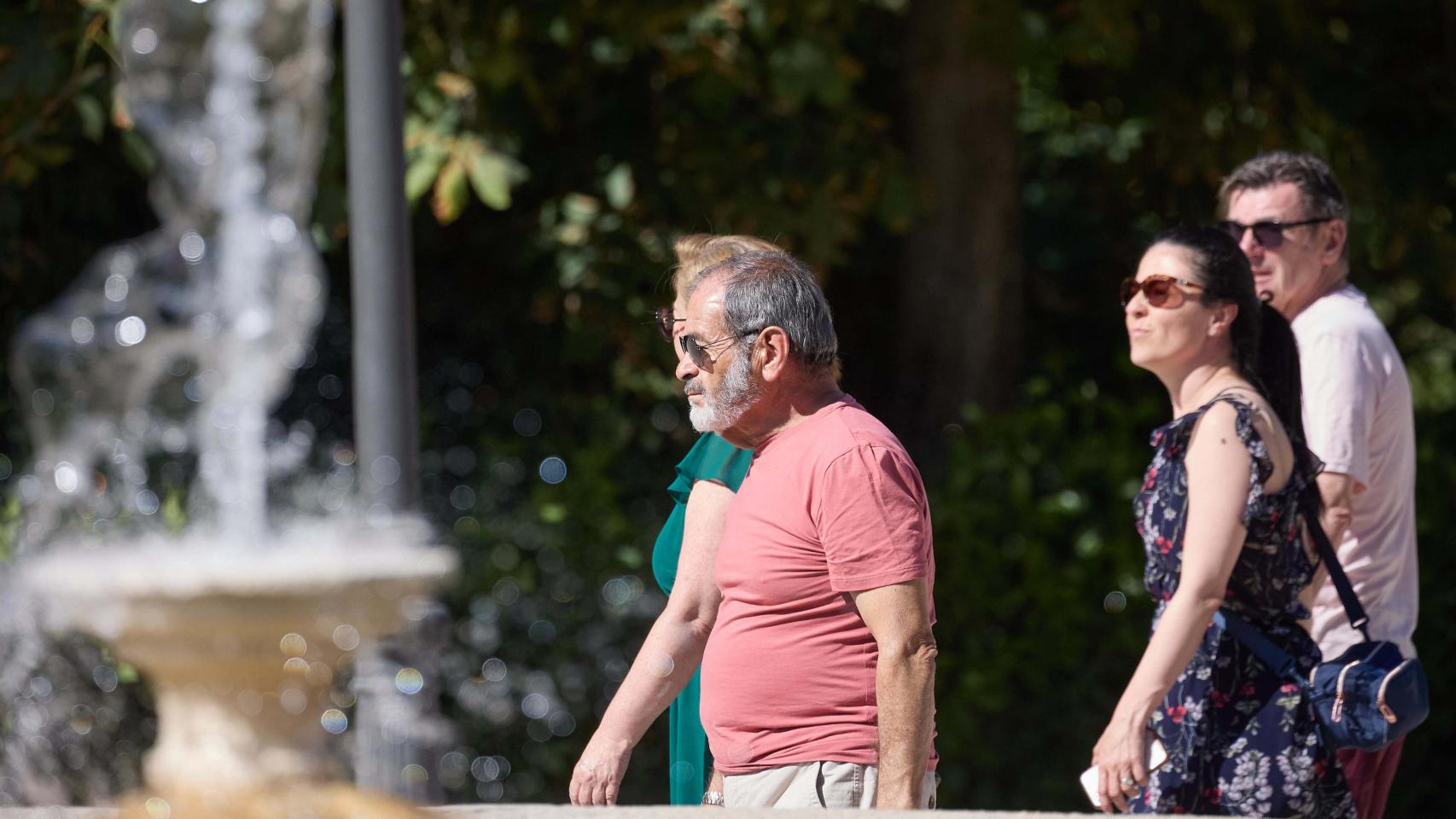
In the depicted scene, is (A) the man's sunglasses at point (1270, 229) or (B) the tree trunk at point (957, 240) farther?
(B) the tree trunk at point (957, 240)

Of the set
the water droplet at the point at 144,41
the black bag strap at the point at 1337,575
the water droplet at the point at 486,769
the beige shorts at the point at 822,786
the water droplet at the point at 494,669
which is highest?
the water droplet at the point at 144,41

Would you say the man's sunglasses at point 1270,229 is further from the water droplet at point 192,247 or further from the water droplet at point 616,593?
the water droplet at point 616,593

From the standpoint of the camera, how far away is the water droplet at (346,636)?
1.68 metres

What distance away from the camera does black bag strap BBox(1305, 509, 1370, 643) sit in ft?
9.93

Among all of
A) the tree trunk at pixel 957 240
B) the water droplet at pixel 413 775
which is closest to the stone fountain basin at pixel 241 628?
the water droplet at pixel 413 775

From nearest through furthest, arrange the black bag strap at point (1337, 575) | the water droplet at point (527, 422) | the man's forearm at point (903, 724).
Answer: the man's forearm at point (903, 724)
the black bag strap at point (1337, 575)
the water droplet at point (527, 422)

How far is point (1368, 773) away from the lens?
3197mm

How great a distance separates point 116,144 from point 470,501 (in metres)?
2.07

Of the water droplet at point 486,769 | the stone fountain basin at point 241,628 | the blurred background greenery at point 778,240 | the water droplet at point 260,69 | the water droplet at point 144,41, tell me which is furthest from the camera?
the water droplet at point 486,769

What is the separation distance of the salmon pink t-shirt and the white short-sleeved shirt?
0.86 m

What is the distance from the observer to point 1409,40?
6.65 meters

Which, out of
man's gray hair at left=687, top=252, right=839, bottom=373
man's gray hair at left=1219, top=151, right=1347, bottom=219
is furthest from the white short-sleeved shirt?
man's gray hair at left=687, top=252, right=839, bottom=373

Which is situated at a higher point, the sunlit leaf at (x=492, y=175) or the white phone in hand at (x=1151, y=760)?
the sunlit leaf at (x=492, y=175)

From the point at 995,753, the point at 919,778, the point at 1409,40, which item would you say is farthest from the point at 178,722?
the point at 1409,40
